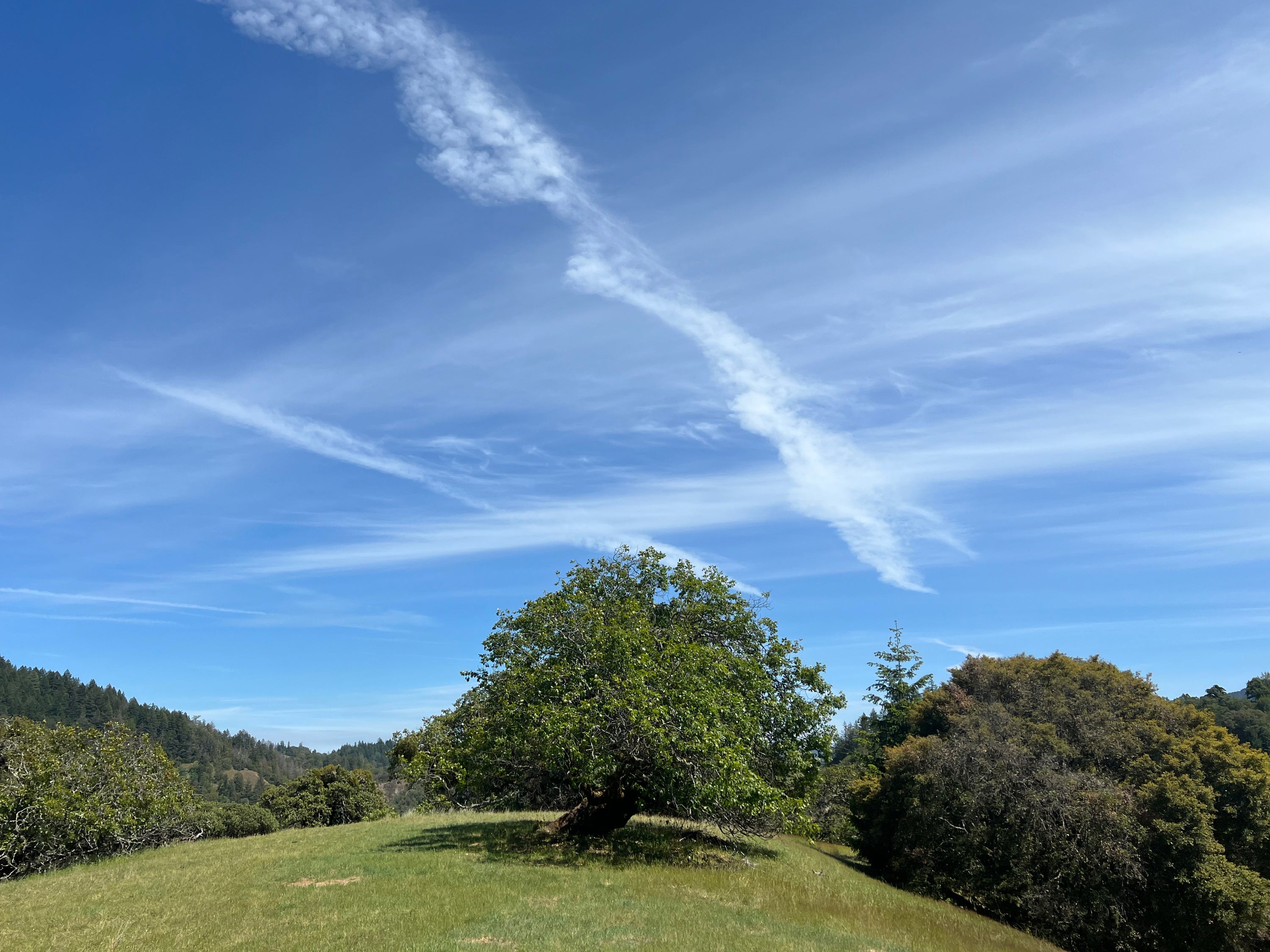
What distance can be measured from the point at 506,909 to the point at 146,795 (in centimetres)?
2319

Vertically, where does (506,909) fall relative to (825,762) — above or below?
below

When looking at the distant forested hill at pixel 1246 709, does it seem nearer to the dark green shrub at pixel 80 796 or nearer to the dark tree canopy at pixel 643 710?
the dark tree canopy at pixel 643 710

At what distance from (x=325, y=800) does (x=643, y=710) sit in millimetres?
57190

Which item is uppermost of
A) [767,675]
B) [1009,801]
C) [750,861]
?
[767,675]

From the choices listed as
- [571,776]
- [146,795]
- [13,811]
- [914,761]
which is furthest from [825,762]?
[13,811]

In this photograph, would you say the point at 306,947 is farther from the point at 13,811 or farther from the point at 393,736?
the point at 393,736

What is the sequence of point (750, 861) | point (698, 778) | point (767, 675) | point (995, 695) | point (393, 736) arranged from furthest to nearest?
point (393, 736)
point (995, 695)
point (767, 675)
point (750, 861)
point (698, 778)

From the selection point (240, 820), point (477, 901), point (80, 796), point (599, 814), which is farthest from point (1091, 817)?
point (240, 820)

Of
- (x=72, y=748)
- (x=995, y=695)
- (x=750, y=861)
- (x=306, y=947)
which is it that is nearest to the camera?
(x=306, y=947)

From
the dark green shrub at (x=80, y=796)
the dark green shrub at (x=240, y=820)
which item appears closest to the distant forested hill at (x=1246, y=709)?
the dark green shrub at (x=80, y=796)

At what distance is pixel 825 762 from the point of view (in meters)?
30.1

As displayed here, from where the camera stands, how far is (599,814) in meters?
25.8

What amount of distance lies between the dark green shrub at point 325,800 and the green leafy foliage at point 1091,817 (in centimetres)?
4853

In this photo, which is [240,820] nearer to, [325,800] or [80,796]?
[325,800]
